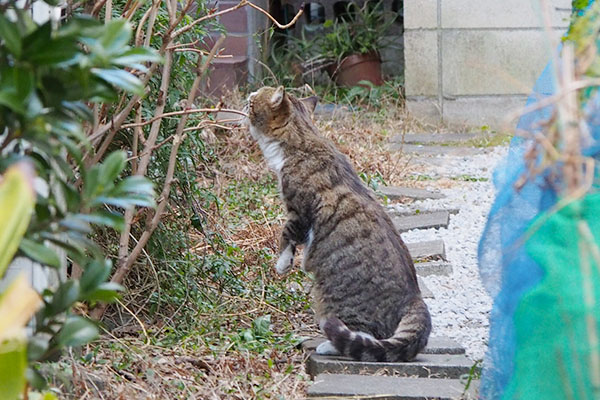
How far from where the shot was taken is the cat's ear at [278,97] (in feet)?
14.2

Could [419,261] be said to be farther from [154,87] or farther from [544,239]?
[544,239]

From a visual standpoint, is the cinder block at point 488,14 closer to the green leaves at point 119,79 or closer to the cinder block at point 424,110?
the cinder block at point 424,110

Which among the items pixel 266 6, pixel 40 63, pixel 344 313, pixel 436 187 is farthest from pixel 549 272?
pixel 266 6

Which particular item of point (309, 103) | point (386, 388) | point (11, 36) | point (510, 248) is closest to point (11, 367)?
point (11, 36)

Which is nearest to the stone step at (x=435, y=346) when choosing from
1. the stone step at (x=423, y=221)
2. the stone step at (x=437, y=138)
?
the stone step at (x=423, y=221)

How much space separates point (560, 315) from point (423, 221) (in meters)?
3.66

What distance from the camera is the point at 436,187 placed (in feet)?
21.7

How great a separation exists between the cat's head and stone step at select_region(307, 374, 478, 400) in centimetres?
138

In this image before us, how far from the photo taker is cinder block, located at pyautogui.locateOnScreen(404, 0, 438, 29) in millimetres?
8438

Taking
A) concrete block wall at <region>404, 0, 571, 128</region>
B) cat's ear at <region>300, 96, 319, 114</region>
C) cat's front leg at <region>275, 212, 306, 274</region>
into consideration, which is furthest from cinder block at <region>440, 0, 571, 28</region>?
cat's front leg at <region>275, 212, 306, 274</region>

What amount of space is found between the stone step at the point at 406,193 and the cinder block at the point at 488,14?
2.70 m

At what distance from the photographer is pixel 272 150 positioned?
170 inches

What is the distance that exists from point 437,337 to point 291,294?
2.70 ft

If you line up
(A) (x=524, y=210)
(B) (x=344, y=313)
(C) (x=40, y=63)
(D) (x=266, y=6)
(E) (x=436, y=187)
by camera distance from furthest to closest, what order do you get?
(D) (x=266, y=6)
(E) (x=436, y=187)
(B) (x=344, y=313)
(A) (x=524, y=210)
(C) (x=40, y=63)
